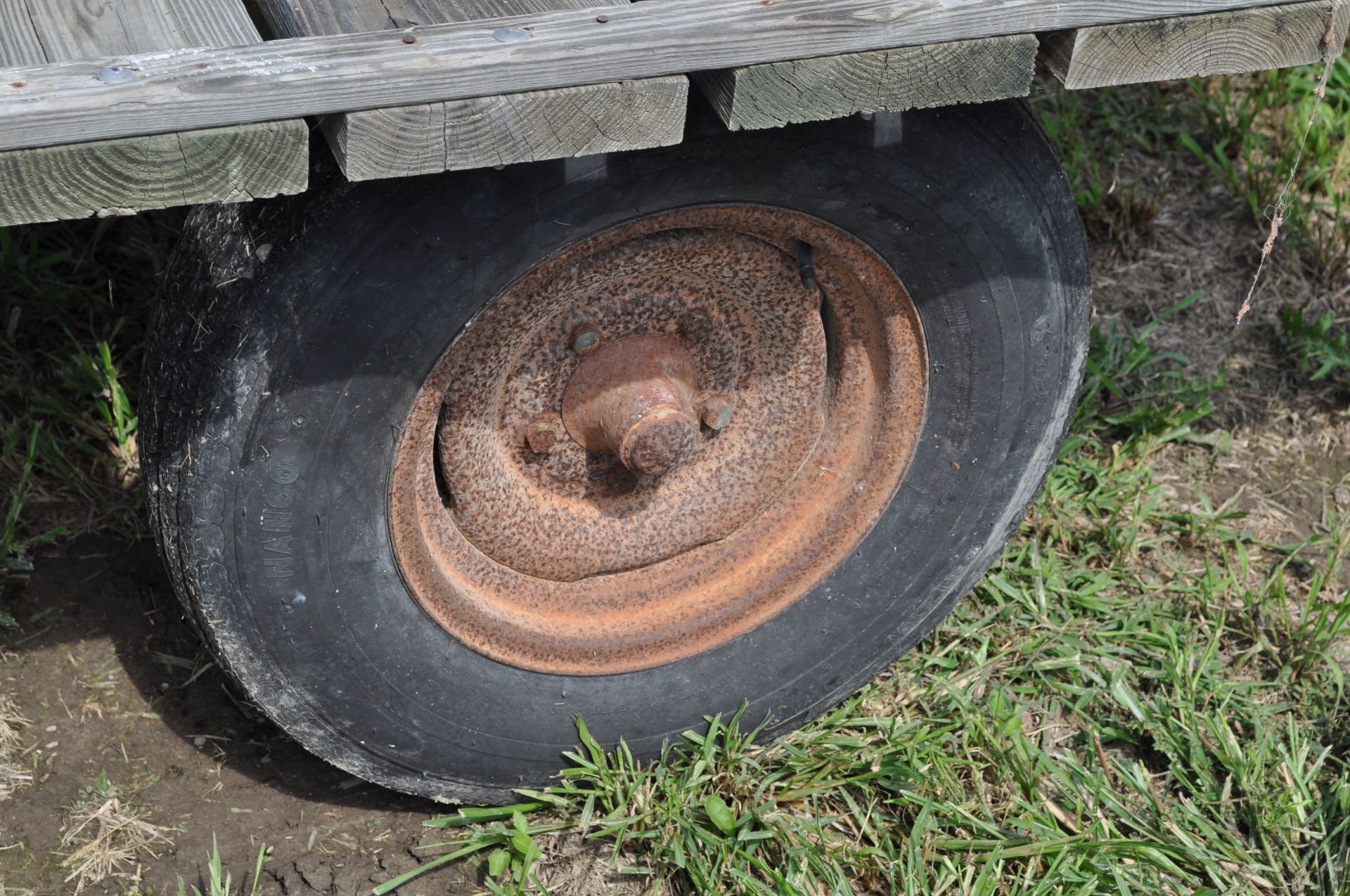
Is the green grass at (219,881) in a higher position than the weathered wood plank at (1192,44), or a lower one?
lower

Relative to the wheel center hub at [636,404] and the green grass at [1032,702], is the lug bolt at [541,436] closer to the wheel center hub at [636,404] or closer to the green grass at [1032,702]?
the wheel center hub at [636,404]

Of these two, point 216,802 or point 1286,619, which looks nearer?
point 216,802

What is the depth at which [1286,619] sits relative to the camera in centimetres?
262

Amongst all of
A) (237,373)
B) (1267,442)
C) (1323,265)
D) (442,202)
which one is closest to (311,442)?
(237,373)

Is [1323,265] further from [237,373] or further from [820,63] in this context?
[237,373]

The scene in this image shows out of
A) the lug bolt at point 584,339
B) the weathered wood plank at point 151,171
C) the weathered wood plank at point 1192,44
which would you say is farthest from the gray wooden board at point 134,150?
the weathered wood plank at point 1192,44

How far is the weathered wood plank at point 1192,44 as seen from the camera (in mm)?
1482

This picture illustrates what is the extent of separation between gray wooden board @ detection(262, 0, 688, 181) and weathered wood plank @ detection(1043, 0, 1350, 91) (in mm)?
459

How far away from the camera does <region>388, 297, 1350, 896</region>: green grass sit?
84.0 inches

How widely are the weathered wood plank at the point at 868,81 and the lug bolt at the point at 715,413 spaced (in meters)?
0.74

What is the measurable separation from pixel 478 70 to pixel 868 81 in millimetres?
419

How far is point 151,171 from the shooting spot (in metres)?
1.22

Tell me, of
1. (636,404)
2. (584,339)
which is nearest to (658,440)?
(636,404)

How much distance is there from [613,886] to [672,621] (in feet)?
1.43
